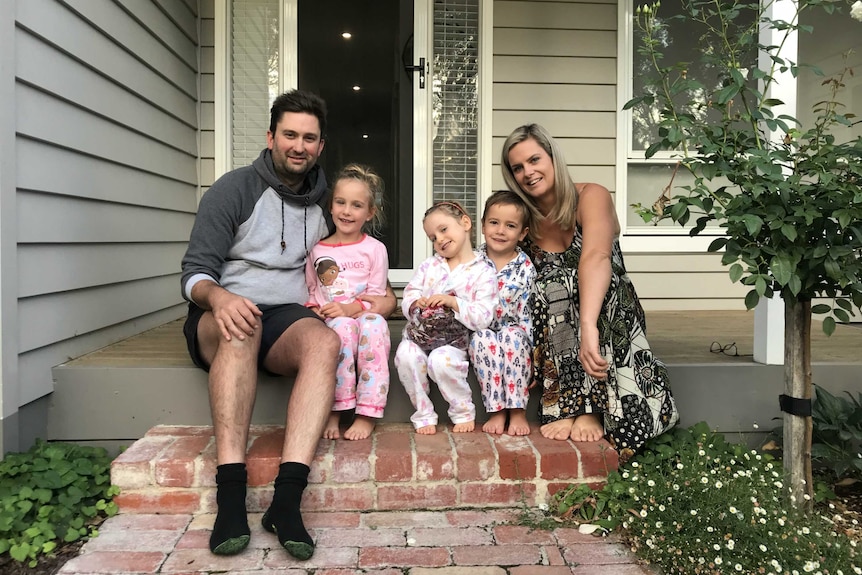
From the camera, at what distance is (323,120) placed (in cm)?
231

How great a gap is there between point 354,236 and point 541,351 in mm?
793

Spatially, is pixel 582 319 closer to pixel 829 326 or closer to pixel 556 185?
pixel 556 185

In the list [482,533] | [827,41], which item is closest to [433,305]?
[482,533]

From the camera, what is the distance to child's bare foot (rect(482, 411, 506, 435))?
2.25 m

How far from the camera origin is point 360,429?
2213 millimetres

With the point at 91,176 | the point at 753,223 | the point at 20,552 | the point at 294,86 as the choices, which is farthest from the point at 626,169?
the point at 20,552

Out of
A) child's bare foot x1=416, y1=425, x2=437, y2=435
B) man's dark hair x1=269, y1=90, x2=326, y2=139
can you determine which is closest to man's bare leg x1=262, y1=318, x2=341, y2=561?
child's bare foot x1=416, y1=425, x2=437, y2=435

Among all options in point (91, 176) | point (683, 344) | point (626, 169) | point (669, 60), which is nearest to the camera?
point (91, 176)

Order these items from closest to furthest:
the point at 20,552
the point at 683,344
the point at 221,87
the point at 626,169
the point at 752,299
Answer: the point at 20,552 → the point at 752,299 → the point at 683,344 → the point at 221,87 → the point at 626,169

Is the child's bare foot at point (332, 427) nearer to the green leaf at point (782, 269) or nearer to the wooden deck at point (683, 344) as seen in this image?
the wooden deck at point (683, 344)

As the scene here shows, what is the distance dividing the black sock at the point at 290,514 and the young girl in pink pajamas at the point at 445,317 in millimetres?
530

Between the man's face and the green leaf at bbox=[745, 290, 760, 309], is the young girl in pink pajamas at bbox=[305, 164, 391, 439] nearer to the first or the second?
the man's face

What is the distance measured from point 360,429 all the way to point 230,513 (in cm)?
55

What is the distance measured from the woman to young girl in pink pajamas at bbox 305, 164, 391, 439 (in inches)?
21.1
